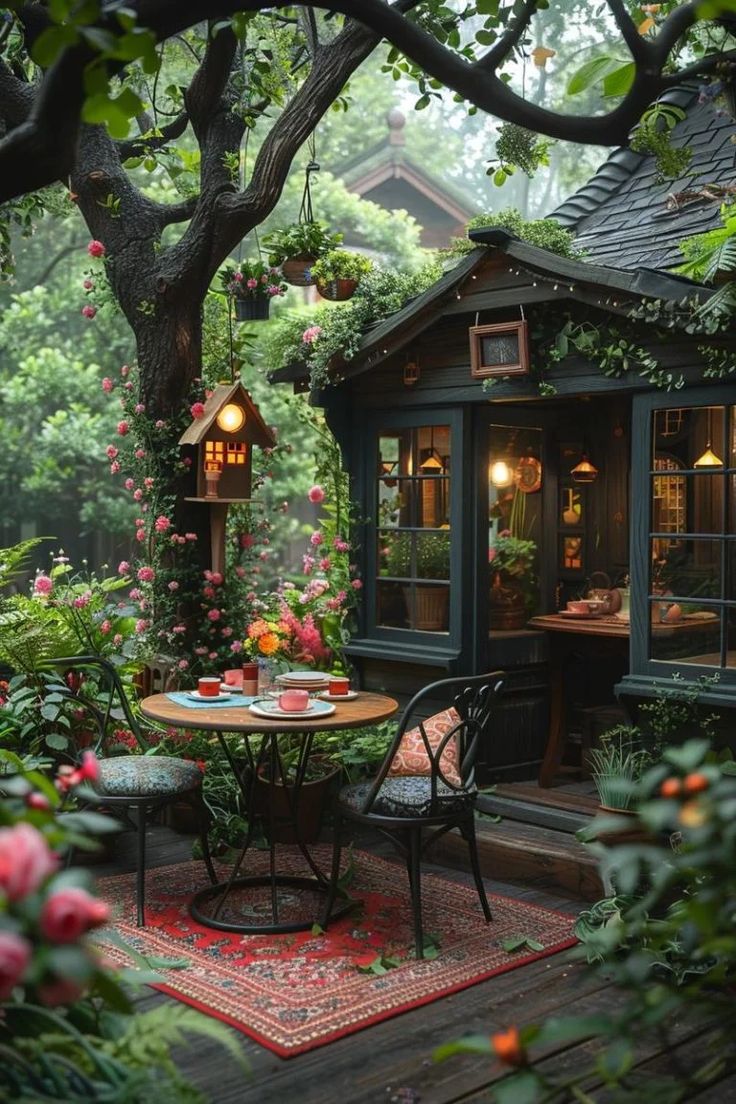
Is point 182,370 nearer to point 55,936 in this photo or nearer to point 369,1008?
point 369,1008

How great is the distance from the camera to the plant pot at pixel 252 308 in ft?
23.1

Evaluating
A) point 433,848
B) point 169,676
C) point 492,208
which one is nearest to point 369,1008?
point 433,848

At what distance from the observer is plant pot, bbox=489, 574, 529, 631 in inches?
263

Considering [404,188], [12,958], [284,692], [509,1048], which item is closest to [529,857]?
[284,692]

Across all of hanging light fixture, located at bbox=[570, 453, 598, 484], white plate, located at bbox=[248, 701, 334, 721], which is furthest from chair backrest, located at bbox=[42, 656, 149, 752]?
hanging light fixture, located at bbox=[570, 453, 598, 484]

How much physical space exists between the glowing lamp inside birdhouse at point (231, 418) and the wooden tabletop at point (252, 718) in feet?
6.56

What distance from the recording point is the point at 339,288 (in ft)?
22.0

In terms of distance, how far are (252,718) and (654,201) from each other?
158 inches

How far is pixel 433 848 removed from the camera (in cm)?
608

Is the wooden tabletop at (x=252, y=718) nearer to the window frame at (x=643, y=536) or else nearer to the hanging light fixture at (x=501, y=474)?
the window frame at (x=643, y=536)

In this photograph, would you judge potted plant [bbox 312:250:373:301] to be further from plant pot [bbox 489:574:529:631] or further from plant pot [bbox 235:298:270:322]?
plant pot [bbox 489:574:529:631]

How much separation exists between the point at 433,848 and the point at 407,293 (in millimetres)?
2958

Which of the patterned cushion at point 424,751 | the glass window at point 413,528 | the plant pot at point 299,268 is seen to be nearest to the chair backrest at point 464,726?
the patterned cushion at point 424,751

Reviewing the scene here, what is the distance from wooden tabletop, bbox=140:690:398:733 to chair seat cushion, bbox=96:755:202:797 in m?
0.27
